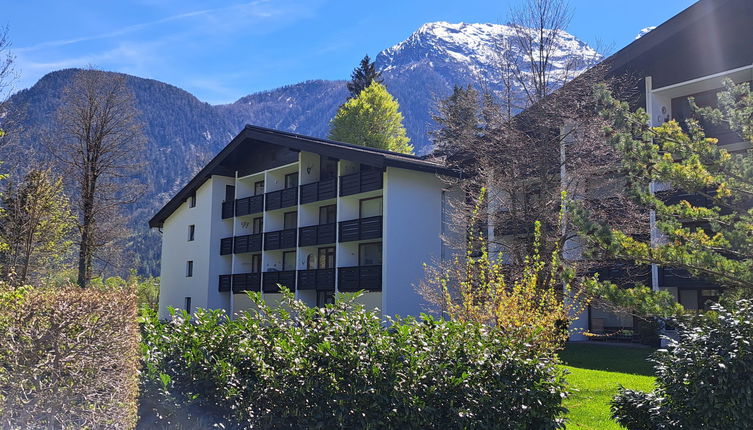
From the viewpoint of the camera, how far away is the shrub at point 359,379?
685 centimetres

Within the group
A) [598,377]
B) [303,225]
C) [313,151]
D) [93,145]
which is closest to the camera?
[598,377]

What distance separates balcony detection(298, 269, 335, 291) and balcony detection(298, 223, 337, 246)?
52.6 inches

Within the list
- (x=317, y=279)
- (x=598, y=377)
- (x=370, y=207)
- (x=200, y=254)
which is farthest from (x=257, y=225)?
(x=598, y=377)

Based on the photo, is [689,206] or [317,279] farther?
[317,279]

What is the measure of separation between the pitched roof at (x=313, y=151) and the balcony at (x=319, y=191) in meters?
1.63

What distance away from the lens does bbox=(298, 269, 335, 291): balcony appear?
2919 centimetres

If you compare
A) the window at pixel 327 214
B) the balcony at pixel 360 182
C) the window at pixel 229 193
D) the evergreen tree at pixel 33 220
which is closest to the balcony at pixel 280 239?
the window at pixel 327 214

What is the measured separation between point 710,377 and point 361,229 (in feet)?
72.4

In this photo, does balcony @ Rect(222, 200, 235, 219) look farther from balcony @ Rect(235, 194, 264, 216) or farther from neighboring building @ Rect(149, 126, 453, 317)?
balcony @ Rect(235, 194, 264, 216)

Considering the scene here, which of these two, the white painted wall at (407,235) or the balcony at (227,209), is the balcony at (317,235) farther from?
the balcony at (227,209)

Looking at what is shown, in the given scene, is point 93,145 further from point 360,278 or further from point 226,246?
point 360,278

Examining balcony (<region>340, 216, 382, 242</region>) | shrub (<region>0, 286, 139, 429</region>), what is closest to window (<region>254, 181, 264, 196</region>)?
balcony (<region>340, 216, 382, 242</region>)

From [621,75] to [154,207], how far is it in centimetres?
14141

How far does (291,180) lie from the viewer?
113ft
